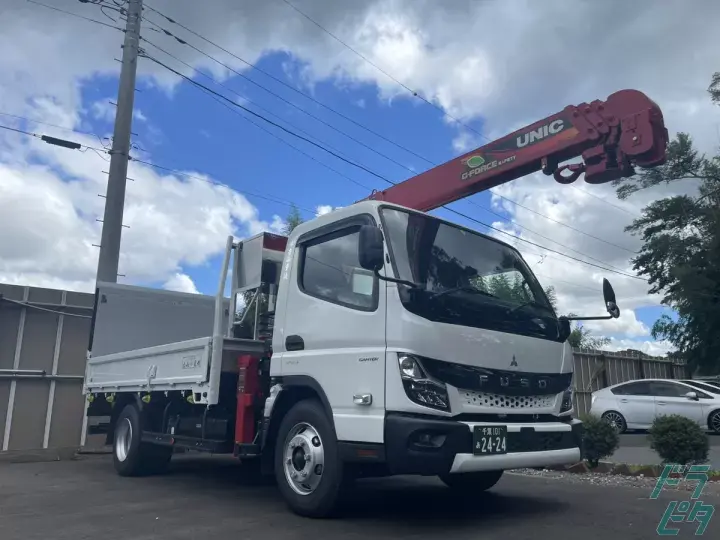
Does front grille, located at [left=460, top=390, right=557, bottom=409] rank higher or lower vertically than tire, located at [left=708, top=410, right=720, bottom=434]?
higher

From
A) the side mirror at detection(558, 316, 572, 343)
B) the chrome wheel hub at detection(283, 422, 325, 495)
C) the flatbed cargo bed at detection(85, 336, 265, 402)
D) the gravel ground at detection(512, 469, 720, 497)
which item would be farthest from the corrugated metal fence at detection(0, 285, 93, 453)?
the side mirror at detection(558, 316, 572, 343)

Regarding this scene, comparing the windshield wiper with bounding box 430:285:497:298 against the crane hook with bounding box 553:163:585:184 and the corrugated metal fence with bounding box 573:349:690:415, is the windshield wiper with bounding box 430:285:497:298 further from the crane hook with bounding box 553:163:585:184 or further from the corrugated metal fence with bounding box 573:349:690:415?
the corrugated metal fence with bounding box 573:349:690:415

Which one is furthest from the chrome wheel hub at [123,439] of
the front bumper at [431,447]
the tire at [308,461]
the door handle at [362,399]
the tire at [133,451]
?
the front bumper at [431,447]

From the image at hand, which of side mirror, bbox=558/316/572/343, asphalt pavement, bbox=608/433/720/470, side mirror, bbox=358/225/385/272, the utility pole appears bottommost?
asphalt pavement, bbox=608/433/720/470

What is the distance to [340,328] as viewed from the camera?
5.29 metres

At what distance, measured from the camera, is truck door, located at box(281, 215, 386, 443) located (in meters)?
4.88

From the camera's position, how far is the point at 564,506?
6.00 m

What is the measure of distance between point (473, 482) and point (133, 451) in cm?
412

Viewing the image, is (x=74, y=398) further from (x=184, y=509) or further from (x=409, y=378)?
(x=409, y=378)

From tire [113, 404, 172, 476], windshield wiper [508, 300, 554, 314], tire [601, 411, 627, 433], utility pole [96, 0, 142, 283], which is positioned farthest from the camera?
tire [601, 411, 627, 433]

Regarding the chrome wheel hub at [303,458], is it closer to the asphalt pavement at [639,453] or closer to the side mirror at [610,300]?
the side mirror at [610,300]

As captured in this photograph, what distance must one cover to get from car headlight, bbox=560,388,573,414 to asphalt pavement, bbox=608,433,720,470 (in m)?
3.71

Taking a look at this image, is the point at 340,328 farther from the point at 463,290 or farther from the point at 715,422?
the point at 715,422

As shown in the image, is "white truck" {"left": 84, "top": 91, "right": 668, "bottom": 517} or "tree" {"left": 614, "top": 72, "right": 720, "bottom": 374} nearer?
"white truck" {"left": 84, "top": 91, "right": 668, "bottom": 517}
